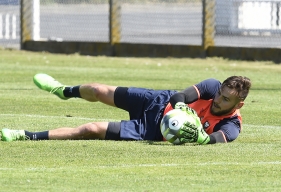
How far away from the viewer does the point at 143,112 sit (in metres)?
9.61

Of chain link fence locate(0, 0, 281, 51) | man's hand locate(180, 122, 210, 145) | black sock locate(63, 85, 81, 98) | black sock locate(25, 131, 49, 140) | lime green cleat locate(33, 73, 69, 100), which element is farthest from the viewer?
chain link fence locate(0, 0, 281, 51)

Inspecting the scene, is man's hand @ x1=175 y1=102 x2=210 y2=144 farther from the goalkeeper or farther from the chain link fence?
the chain link fence

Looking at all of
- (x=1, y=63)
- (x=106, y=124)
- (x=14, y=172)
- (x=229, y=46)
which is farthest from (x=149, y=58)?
(x=14, y=172)

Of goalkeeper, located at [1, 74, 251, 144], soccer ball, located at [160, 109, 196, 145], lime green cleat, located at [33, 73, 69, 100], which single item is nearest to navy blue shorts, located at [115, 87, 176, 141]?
goalkeeper, located at [1, 74, 251, 144]

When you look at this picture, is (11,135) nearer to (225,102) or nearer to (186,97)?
(186,97)

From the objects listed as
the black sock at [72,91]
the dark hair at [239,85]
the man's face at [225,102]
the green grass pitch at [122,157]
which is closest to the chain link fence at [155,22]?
the green grass pitch at [122,157]

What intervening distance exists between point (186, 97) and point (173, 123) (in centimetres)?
43

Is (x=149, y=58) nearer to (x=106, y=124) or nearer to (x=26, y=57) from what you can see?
(x=26, y=57)

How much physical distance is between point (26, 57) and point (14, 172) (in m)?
15.5

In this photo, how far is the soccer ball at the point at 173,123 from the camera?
352 inches

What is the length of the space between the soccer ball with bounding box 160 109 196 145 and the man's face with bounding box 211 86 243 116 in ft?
1.34

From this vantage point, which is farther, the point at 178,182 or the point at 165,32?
the point at 165,32

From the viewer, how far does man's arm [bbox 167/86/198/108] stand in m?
9.20

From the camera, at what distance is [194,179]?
23.8 feet
